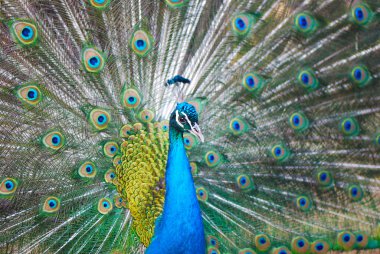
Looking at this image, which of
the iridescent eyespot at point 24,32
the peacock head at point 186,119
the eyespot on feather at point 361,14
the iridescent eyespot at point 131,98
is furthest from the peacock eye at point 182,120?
the eyespot on feather at point 361,14

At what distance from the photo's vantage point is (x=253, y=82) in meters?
2.75

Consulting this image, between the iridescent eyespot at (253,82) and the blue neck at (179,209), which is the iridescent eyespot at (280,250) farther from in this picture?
the iridescent eyespot at (253,82)

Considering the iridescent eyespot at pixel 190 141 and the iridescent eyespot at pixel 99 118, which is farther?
the iridescent eyespot at pixel 190 141

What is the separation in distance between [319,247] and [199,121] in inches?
36.2

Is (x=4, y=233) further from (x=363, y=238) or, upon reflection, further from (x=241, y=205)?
(x=363, y=238)

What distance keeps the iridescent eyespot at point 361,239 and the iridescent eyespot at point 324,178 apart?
1.07 ft

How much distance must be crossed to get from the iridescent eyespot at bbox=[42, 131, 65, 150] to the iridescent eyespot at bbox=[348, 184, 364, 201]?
1.54 m

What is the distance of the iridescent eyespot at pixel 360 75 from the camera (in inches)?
112

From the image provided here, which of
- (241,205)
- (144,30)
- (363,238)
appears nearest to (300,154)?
(241,205)

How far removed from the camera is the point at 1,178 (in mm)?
2523

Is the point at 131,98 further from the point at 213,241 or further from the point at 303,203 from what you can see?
the point at 303,203

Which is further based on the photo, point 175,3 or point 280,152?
point 280,152

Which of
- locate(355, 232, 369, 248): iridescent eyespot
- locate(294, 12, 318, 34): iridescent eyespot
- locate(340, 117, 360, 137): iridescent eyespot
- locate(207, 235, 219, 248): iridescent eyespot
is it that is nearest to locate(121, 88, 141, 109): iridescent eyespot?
locate(207, 235, 219, 248): iridescent eyespot

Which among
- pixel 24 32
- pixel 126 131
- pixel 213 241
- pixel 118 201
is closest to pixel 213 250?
pixel 213 241
